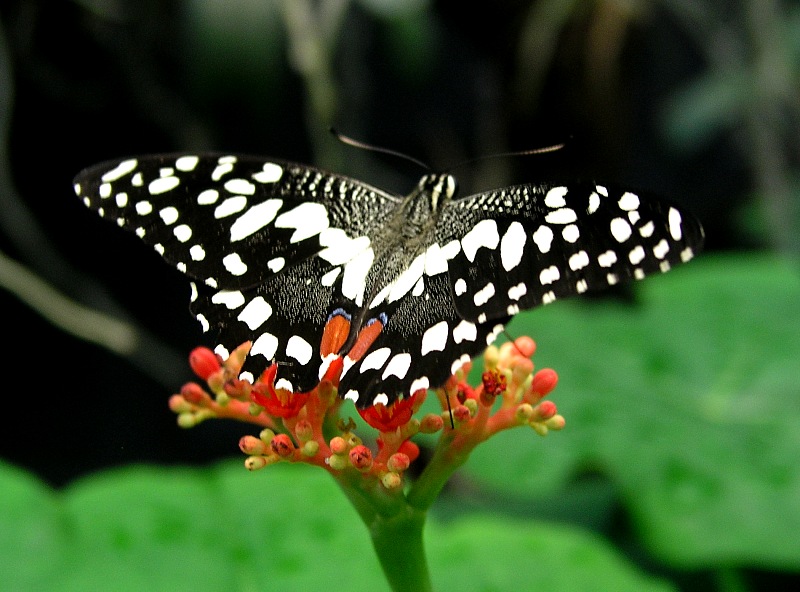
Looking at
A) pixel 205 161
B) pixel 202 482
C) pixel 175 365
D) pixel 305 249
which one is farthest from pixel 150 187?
pixel 175 365

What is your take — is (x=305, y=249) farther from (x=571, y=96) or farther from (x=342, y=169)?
(x=571, y=96)

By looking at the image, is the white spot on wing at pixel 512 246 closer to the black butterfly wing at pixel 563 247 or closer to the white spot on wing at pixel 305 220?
the black butterfly wing at pixel 563 247

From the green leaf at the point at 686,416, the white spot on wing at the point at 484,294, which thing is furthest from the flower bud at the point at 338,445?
the green leaf at the point at 686,416

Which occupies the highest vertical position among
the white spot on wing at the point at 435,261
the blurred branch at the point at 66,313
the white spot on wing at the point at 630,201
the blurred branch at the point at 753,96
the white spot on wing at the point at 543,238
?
the white spot on wing at the point at 630,201

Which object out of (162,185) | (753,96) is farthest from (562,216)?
(753,96)

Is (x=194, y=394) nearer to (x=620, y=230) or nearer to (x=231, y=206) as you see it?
(x=231, y=206)

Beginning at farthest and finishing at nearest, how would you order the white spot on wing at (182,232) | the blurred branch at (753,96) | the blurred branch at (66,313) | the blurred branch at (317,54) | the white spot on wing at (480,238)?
the blurred branch at (753,96) < the blurred branch at (317,54) < the blurred branch at (66,313) < the white spot on wing at (182,232) < the white spot on wing at (480,238)

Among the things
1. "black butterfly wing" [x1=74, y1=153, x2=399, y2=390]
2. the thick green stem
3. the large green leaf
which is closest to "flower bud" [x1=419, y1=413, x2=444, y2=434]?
the thick green stem
